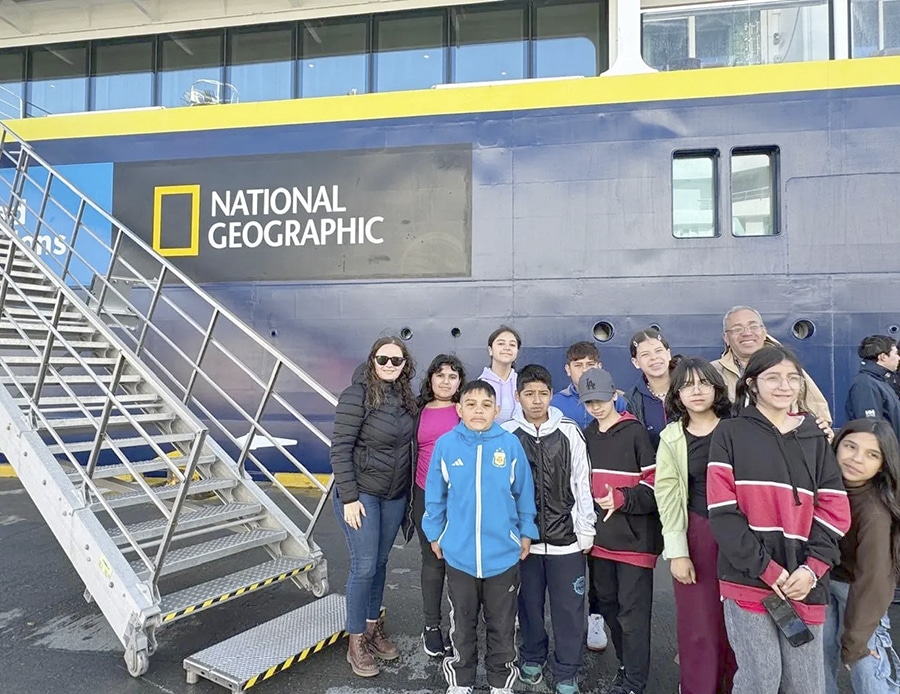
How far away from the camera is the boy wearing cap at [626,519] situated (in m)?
2.43

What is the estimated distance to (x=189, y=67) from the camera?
311 inches

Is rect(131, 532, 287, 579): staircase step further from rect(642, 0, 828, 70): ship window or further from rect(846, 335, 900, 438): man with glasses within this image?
rect(642, 0, 828, 70): ship window

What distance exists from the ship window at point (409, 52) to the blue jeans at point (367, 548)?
6.00 m

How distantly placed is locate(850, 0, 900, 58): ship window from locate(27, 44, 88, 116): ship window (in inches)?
359

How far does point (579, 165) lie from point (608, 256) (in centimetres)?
88

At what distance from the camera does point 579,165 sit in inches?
212

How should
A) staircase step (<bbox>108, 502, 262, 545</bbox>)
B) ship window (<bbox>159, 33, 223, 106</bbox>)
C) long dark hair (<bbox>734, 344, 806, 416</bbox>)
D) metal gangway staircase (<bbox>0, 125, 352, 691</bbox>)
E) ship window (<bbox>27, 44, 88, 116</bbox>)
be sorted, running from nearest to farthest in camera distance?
long dark hair (<bbox>734, 344, 806, 416</bbox>) → metal gangway staircase (<bbox>0, 125, 352, 691</bbox>) → staircase step (<bbox>108, 502, 262, 545</bbox>) → ship window (<bbox>159, 33, 223, 106</bbox>) → ship window (<bbox>27, 44, 88, 116</bbox>)

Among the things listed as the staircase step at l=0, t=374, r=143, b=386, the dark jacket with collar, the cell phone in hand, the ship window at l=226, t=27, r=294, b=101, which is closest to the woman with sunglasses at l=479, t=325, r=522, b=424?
the cell phone in hand

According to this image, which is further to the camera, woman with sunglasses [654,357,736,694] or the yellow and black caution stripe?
the yellow and black caution stripe

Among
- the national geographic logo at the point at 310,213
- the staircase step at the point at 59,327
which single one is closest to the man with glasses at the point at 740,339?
the national geographic logo at the point at 310,213

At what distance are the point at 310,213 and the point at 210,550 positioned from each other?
3482 mm

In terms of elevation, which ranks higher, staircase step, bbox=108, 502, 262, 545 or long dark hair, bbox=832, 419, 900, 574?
long dark hair, bbox=832, 419, 900, 574

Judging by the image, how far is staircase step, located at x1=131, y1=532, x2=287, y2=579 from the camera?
2969 mm

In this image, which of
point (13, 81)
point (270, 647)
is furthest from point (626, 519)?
point (13, 81)
